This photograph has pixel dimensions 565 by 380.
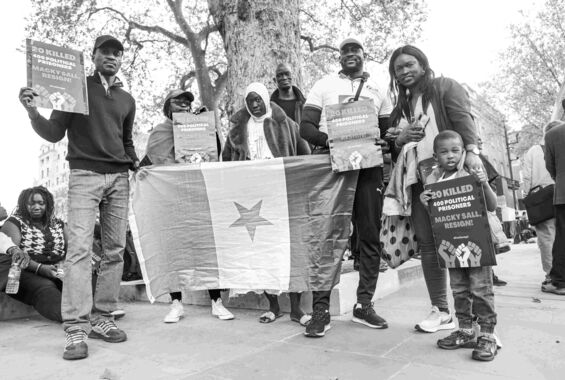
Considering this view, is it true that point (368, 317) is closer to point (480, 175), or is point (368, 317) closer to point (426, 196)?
point (426, 196)

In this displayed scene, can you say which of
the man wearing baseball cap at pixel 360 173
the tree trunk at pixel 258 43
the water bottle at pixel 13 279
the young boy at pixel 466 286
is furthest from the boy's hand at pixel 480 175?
the water bottle at pixel 13 279

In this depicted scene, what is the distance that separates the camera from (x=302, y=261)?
3.65 meters

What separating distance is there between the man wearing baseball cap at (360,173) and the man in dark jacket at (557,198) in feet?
8.13

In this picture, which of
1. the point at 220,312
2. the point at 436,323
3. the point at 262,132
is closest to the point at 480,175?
the point at 436,323

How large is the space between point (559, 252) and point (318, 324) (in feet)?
10.6

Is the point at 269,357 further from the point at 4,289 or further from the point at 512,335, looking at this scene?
the point at 4,289

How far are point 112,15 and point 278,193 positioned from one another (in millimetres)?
16829

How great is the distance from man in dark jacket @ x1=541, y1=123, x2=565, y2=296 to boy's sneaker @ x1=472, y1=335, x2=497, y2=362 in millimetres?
2631

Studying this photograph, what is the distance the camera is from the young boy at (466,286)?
2611 mm

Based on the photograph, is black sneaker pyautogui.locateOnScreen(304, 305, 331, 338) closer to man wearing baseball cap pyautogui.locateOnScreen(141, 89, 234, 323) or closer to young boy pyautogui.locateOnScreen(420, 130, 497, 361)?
young boy pyautogui.locateOnScreen(420, 130, 497, 361)

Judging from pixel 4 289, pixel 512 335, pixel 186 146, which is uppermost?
pixel 186 146

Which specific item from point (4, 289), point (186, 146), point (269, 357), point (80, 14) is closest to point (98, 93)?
point (186, 146)

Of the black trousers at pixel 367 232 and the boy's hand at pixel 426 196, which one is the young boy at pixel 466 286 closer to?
the boy's hand at pixel 426 196

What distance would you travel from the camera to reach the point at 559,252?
4.76 metres
